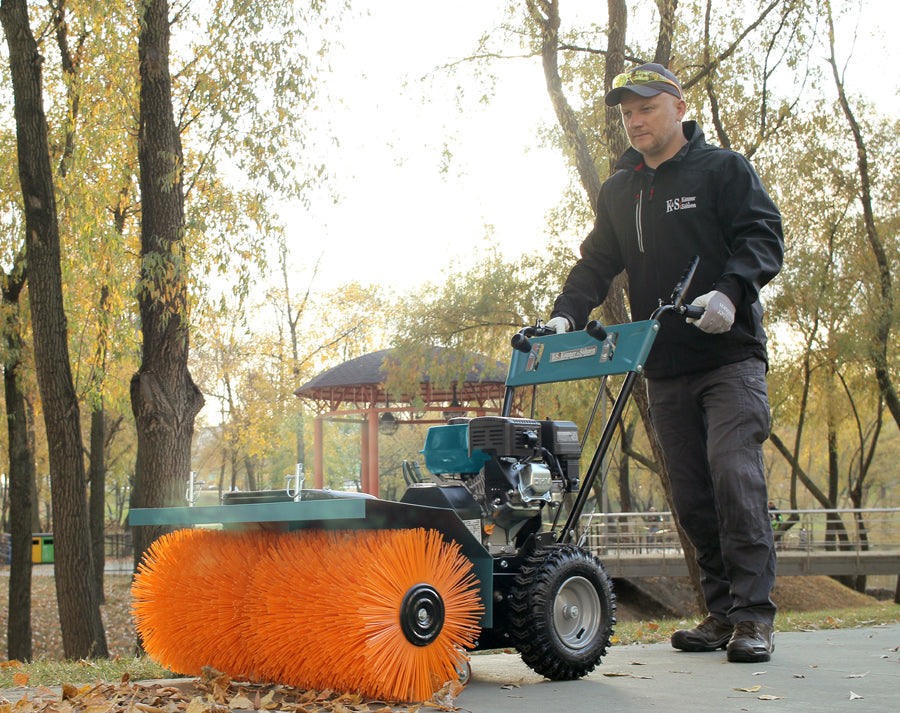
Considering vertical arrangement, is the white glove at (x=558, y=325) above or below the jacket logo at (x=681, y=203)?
below

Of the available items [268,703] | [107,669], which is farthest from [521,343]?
[107,669]

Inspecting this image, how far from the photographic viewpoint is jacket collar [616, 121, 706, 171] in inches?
152

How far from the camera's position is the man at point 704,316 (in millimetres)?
3535

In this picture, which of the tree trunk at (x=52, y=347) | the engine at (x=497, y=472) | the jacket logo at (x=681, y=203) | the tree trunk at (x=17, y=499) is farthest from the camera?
the tree trunk at (x=17, y=499)

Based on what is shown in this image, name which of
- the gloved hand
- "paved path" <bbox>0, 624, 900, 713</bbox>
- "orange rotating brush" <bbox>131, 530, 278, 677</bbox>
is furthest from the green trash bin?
the gloved hand

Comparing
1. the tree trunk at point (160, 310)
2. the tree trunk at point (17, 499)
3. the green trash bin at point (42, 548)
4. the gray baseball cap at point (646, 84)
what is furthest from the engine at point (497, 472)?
the green trash bin at point (42, 548)

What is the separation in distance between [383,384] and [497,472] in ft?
55.2

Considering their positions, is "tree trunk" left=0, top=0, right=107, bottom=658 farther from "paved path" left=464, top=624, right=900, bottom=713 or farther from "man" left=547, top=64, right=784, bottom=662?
"man" left=547, top=64, right=784, bottom=662

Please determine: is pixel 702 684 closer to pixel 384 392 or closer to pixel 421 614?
pixel 421 614

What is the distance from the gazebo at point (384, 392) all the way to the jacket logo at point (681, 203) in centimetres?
1403

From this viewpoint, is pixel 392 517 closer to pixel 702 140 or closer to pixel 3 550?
pixel 702 140

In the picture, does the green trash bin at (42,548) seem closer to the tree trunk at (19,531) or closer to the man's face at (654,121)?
the tree trunk at (19,531)

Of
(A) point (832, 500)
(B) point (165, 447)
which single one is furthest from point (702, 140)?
(A) point (832, 500)

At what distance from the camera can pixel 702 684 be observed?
2953 mm
